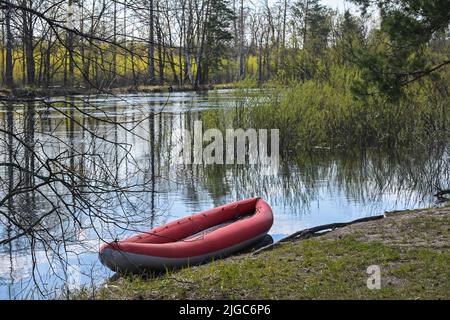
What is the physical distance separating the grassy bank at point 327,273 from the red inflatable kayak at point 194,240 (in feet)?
1.77

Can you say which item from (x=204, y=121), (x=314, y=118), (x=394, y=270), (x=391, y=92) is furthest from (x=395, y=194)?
(x=394, y=270)

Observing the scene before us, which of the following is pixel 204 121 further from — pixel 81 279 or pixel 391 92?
pixel 81 279

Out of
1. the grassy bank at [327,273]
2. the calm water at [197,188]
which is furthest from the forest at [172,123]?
the grassy bank at [327,273]

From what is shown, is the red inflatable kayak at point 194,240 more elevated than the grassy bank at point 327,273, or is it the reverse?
the grassy bank at point 327,273

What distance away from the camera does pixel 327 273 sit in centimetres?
622

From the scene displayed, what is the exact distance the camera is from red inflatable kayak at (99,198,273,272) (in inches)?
318

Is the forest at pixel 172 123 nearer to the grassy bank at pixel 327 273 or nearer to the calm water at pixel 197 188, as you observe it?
the calm water at pixel 197 188

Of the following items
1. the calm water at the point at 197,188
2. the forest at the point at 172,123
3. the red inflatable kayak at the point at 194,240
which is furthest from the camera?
the calm water at the point at 197,188

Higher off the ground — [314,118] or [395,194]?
[314,118]

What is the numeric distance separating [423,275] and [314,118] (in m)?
12.6

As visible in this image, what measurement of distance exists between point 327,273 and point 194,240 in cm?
265

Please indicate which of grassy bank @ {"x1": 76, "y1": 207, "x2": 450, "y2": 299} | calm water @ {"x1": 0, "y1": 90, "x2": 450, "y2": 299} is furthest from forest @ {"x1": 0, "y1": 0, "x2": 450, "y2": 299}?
grassy bank @ {"x1": 76, "y1": 207, "x2": 450, "y2": 299}

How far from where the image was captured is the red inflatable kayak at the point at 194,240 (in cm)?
808

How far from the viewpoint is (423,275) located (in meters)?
6.00
